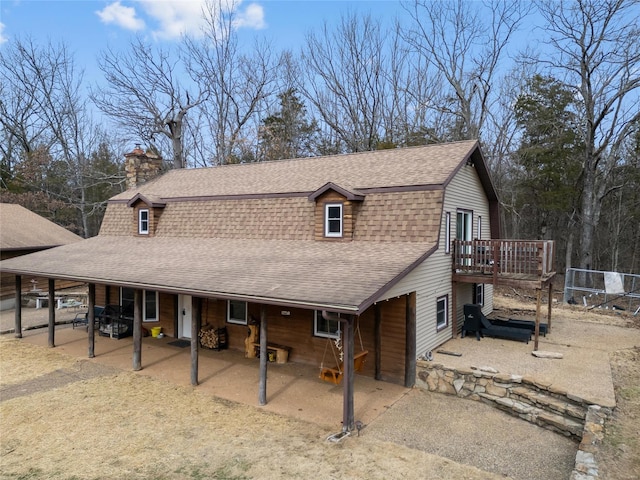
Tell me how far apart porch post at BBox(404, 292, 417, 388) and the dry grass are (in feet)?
9.47

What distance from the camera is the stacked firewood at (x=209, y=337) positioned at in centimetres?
1295

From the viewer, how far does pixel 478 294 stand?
50.5ft

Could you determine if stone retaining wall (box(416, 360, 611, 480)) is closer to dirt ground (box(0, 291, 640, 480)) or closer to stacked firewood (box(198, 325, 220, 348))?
dirt ground (box(0, 291, 640, 480))

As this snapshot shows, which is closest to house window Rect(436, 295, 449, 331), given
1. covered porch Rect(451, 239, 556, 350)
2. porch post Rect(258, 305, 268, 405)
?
covered porch Rect(451, 239, 556, 350)

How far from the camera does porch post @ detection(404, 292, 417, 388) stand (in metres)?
10.1

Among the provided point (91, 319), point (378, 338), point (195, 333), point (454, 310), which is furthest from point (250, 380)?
point (454, 310)

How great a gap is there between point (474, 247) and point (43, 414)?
36.4 ft

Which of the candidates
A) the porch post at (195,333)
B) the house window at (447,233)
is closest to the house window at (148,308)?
the porch post at (195,333)

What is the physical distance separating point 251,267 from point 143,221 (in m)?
7.78

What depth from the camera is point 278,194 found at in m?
13.4

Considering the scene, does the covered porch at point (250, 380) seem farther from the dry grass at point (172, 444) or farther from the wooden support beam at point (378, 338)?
the dry grass at point (172, 444)

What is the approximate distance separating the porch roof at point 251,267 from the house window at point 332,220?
43cm

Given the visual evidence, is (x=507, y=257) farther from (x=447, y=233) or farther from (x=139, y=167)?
(x=139, y=167)

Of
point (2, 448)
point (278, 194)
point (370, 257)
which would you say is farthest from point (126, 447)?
point (278, 194)
